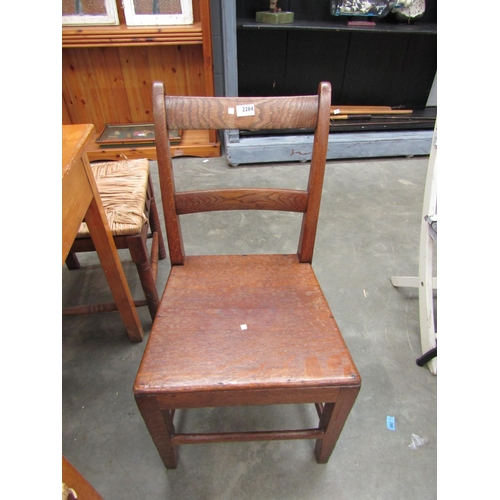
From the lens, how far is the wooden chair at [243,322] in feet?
2.07

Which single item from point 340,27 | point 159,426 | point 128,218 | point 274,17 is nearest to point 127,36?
point 274,17

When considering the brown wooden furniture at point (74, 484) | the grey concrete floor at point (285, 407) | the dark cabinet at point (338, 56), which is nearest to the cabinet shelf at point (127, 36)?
the dark cabinet at point (338, 56)

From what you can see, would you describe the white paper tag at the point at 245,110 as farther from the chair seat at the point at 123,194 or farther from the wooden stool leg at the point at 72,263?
the wooden stool leg at the point at 72,263

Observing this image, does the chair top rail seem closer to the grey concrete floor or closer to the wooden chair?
the wooden chair

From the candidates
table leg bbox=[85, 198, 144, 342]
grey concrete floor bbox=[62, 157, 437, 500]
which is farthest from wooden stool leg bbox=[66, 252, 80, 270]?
table leg bbox=[85, 198, 144, 342]

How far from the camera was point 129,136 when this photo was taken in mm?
2475

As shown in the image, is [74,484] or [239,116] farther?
[239,116]

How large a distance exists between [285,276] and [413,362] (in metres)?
0.68

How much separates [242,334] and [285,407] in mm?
472

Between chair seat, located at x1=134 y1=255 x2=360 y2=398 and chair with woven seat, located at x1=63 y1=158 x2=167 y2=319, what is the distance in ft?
0.69

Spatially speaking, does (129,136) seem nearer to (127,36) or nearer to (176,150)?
(176,150)
